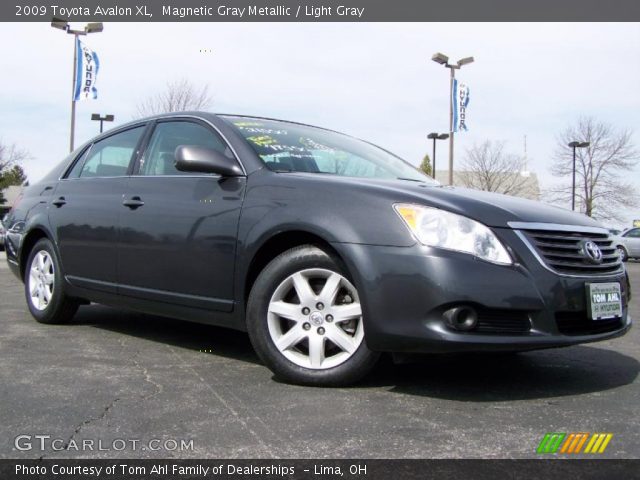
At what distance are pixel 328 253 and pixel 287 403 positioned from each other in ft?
2.55

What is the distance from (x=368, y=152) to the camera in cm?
473

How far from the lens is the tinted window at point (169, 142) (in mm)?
4328

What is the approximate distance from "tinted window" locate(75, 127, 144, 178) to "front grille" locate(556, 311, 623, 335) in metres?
3.04

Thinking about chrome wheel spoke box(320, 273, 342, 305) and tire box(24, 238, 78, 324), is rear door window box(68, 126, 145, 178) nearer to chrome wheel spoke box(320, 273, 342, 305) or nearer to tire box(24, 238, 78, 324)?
tire box(24, 238, 78, 324)

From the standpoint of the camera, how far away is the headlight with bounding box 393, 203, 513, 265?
3.11 metres

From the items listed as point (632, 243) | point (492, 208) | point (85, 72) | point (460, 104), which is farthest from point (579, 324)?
point (632, 243)

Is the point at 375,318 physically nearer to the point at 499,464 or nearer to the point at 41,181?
the point at 499,464

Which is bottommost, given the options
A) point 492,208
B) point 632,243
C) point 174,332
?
point 632,243

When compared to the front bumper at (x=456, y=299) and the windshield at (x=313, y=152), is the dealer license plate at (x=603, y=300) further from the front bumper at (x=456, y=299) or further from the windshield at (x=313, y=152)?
the windshield at (x=313, y=152)

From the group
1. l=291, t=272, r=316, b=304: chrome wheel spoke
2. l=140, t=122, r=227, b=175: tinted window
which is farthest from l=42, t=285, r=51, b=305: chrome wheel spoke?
l=291, t=272, r=316, b=304: chrome wheel spoke

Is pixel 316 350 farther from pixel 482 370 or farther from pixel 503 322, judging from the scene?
pixel 482 370

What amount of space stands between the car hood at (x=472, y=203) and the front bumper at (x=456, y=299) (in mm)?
174

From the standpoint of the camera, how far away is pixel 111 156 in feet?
16.5

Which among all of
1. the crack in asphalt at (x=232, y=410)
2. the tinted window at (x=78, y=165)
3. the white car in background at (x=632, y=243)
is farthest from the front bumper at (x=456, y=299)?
the white car in background at (x=632, y=243)
